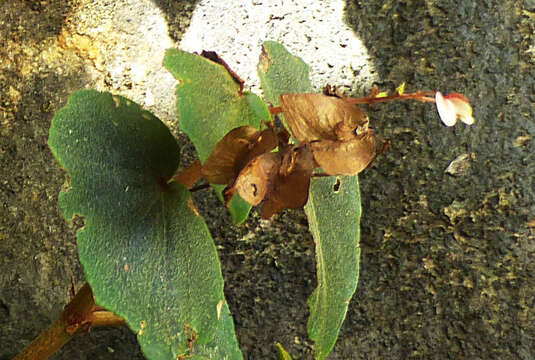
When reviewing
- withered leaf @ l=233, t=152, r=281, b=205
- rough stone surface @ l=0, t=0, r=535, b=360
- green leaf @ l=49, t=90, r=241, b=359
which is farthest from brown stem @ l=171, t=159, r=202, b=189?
rough stone surface @ l=0, t=0, r=535, b=360

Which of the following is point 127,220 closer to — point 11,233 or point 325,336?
point 325,336

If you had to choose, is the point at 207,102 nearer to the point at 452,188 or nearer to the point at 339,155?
the point at 339,155

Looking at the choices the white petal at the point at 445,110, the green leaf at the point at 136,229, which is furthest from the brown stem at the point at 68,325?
the white petal at the point at 445,110

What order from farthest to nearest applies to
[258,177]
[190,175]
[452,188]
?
[452,188]
[190,175]
[258,177]

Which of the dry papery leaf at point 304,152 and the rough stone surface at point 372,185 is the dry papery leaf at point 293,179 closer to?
the dry papery leaf at point 304,152

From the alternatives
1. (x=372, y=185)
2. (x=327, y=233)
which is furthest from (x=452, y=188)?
(x=327, y=233)

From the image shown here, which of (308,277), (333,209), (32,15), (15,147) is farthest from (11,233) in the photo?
(333,209)
